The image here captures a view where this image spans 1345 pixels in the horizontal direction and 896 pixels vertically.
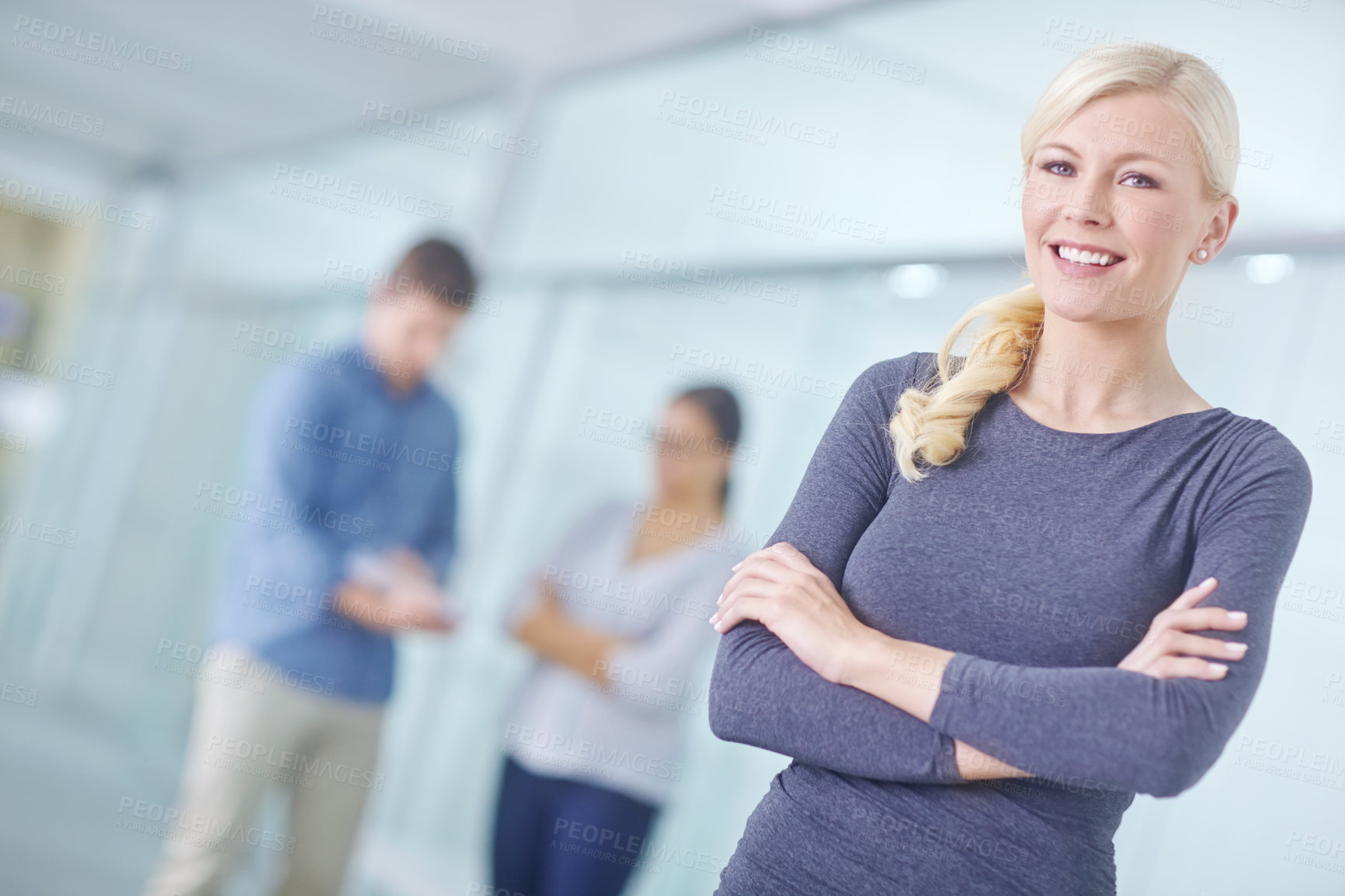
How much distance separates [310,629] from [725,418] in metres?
1.16

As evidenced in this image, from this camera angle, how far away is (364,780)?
2508mm

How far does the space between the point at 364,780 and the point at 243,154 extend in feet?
8.85

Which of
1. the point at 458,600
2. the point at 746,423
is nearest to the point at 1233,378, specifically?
the point at 746,423

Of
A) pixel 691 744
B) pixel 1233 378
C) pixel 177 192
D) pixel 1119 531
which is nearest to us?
pixel 1119 531

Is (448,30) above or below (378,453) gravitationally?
above

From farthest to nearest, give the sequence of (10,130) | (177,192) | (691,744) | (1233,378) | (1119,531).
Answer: (177,192) < (10,130) < (691,744) < (1233,378) < (1119,531)

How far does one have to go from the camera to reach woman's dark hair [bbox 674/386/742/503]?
9.45 ft

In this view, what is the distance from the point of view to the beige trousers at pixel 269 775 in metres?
2.38

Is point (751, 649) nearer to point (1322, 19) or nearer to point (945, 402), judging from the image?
point (945, 402)
